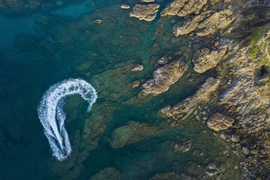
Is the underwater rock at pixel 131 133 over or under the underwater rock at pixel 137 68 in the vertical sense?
under

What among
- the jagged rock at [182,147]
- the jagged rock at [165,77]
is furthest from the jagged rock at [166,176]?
the jagged rock at [165,77]

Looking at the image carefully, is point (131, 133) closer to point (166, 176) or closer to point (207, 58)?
point (166, 176)

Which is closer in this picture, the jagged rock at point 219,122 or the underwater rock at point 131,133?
the jagged rock at point 219,122

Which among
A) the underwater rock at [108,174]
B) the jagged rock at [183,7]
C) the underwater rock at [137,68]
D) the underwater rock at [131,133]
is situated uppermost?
the jagged rock at [183,7]

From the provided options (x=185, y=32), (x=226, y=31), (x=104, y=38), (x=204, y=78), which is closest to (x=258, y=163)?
(x=204, y=78)

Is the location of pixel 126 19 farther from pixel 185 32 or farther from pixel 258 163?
pixel 258 163

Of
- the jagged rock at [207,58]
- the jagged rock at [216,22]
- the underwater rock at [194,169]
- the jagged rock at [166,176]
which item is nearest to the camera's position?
the underwater rock at [194,169]

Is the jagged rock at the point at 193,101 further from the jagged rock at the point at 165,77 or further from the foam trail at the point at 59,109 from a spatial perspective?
the foam trail at the point at 59,109
